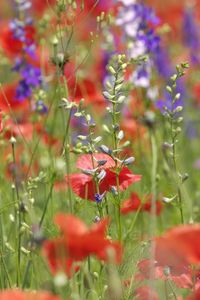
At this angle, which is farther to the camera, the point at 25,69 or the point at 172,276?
the point at 25,69

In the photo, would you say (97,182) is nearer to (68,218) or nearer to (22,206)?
(22,206)

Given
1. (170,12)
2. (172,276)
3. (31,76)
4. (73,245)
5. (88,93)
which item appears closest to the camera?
(73,245)

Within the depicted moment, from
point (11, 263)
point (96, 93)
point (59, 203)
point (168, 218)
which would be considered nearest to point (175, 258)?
point (11, 263)

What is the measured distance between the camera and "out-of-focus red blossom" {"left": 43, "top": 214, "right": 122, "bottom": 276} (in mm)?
965

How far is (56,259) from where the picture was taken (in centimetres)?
103

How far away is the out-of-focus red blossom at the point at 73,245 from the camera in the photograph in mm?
965

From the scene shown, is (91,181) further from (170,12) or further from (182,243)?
(170,12)

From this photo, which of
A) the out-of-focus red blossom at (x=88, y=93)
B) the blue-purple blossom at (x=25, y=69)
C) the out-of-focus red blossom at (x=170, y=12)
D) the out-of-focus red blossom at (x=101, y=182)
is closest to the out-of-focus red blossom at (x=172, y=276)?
the out-of-focus red blossom at (x=101, y=182)

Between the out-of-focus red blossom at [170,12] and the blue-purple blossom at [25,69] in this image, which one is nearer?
the blue-purple blossom at [25,69]

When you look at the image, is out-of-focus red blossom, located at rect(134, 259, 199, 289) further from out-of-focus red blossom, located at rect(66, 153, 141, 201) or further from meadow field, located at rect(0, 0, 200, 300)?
out-of-focus red blossom, located at rect(66, 153, 141, 201)

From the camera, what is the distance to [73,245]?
98 cm

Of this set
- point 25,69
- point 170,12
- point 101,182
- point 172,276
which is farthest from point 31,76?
point 170,12

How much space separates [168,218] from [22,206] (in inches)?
50.9

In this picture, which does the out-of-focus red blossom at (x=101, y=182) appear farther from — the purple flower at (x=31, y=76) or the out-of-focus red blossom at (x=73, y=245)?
the purple flower at (x=31, y=76)
